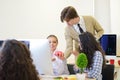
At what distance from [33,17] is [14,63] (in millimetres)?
3179

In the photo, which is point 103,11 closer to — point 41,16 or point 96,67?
point 41,16

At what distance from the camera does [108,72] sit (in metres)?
2.60

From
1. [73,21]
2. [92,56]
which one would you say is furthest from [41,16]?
[92,56]

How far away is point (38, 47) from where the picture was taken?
213 cm

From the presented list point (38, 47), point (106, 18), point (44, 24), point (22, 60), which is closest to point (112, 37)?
point (106, 18)

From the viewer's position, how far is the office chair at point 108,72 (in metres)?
2.57

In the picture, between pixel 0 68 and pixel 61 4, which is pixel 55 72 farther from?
pixel 61 4

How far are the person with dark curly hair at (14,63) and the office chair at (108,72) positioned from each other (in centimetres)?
135

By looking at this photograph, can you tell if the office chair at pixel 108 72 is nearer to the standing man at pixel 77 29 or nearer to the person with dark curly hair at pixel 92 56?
the person with dark curly hair at pixel 92 56

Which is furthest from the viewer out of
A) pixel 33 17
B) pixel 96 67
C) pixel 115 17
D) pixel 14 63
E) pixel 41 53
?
pixel 33 17

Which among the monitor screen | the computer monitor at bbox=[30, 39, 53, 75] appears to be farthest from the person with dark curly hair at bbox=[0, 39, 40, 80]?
the monitor screen

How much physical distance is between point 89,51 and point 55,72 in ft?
1.48

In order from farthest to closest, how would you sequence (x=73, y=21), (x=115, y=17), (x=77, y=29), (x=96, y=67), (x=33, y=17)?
(x=33, y=17) < (x=115, y=17) < (x=77, y=29) < (x=73, y=21) < (x=96, y=67)

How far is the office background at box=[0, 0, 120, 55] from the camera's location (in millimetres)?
4336
